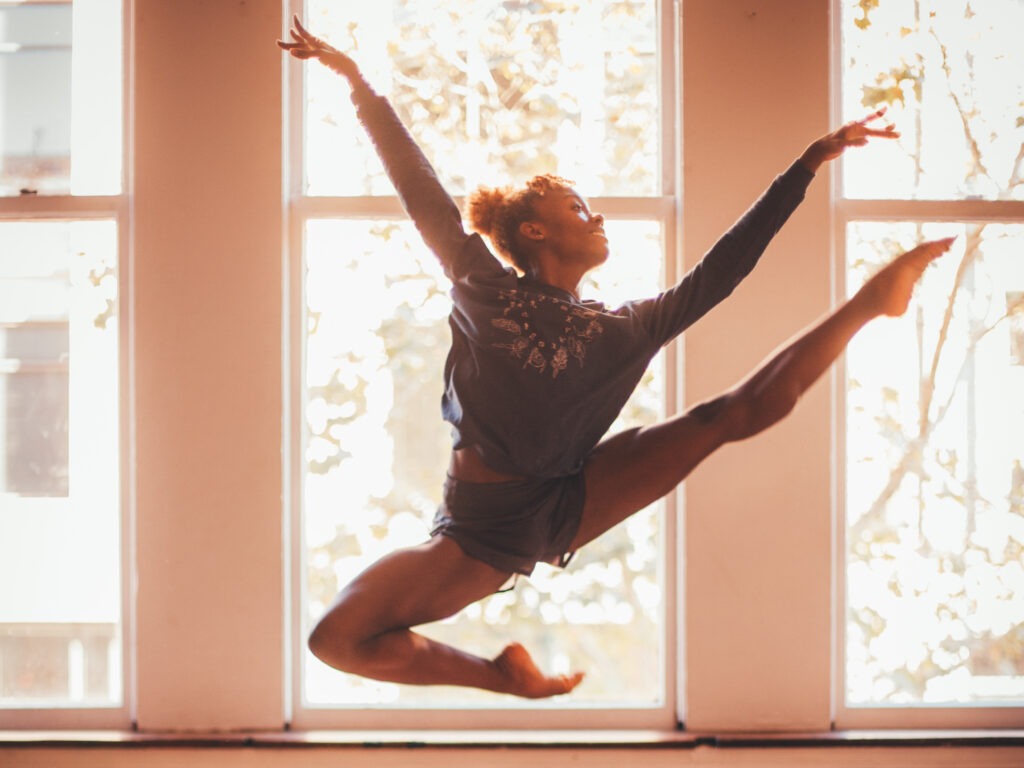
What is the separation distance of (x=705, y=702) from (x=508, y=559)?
1166mm

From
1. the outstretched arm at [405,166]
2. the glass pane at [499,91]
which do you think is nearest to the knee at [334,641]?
the outstretched arm at [405,166]

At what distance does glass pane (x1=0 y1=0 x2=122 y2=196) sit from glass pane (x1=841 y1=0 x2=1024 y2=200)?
2.40 metres

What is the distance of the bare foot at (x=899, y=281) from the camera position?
1921 mm

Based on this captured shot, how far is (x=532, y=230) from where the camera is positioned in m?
2.07

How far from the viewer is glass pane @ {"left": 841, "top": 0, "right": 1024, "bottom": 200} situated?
2.91 metres

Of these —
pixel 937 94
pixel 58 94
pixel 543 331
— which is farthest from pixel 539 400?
pixel 58 94

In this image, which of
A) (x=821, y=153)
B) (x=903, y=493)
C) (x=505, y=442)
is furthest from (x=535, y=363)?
(x=903, y=493)

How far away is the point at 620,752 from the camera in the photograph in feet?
8.79

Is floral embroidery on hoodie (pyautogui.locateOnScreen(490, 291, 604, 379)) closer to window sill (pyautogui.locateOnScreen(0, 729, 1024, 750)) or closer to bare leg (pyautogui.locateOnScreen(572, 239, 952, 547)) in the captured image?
bare leg (pyautogui.locateOnScreen(572, 239, 952, 547))

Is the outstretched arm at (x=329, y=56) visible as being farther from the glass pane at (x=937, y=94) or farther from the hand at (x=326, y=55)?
the glass pane at (x=937, y=94)

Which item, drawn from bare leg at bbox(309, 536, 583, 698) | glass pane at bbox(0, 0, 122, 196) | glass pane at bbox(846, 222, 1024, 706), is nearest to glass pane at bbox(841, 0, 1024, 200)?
glass pane at bbox(846, 222, 1024, 706)

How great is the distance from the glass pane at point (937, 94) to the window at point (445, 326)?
2.17 feet

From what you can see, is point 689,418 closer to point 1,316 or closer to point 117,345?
point 117,345

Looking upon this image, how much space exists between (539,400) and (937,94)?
1.97 meters
